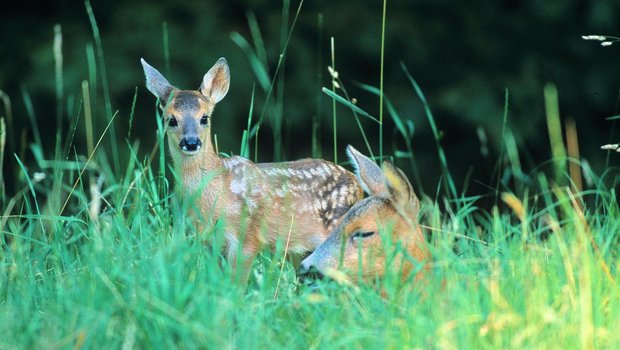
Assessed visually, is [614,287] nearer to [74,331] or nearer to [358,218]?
[358,218]

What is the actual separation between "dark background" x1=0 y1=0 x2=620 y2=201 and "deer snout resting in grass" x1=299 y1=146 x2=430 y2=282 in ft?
11.5

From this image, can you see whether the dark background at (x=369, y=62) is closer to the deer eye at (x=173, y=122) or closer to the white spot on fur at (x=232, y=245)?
the deer eye at (x=173, y=122)

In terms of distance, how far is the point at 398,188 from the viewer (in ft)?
14.4

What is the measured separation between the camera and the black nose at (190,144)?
200 inches

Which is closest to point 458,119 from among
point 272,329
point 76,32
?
point 76,32

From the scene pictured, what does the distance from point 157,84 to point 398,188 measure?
1.52 metres

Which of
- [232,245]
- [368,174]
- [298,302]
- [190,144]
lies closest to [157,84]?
[190,144]

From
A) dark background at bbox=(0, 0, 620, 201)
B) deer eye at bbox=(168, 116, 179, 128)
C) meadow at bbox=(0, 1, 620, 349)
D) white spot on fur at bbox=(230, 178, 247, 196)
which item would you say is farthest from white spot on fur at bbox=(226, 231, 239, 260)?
dark background at bbox=(0, 0, 620, 201)

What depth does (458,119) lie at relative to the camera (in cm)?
820

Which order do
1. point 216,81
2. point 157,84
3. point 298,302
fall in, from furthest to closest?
point 216,81, point 157,84, point 298,302

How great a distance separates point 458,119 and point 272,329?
4.54m

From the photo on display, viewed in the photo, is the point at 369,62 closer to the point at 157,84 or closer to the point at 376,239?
the point at 157,84

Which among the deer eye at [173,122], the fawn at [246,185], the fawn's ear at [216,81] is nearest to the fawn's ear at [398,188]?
the fawn at [246,185]

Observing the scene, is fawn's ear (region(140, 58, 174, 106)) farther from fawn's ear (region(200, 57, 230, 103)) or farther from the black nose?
the black nose
